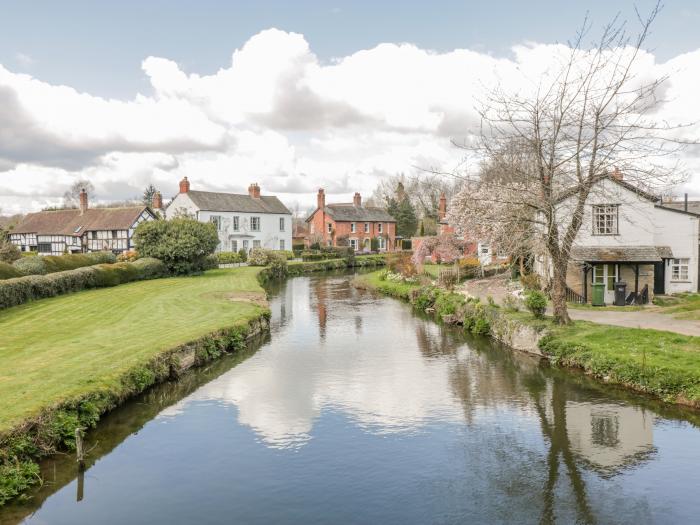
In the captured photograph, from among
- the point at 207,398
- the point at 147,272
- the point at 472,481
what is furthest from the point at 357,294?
the point at 472,481

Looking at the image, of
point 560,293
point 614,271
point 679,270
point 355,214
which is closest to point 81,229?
point 355,214

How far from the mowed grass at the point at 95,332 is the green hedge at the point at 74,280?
68 cm

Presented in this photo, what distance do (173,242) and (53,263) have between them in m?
10.4

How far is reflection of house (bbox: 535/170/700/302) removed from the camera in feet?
89.9

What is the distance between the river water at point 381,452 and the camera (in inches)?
393

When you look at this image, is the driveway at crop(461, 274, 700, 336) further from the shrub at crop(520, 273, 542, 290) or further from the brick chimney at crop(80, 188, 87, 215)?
the brick chimney at crop(80, 188, 87, 215)

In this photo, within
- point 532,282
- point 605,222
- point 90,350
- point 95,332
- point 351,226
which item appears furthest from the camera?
point 351,226

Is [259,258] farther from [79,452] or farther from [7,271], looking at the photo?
[79,452]

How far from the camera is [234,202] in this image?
69.2m

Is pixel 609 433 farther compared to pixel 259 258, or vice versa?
pixel 259 258

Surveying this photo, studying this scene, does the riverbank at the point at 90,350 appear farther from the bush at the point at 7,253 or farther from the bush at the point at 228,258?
the bush at the point at 228,258

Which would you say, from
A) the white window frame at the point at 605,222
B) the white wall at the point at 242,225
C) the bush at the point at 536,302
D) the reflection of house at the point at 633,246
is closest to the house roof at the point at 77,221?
the white wall at the point at 242,225

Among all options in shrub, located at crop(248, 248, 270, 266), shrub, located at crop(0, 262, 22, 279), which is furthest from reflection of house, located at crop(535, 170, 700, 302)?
shrub, located at crop(248, 248, 270, 266)

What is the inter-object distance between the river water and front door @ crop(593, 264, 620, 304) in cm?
1093
